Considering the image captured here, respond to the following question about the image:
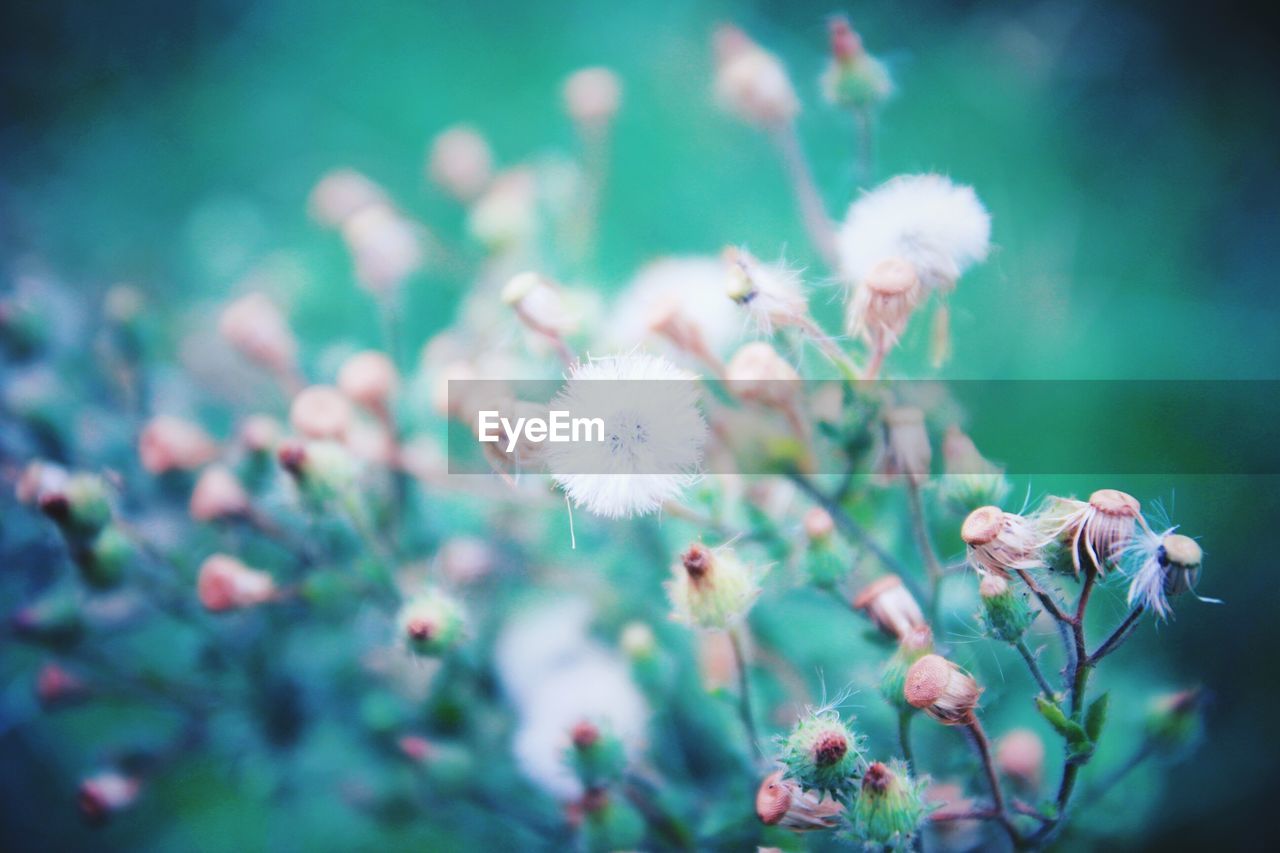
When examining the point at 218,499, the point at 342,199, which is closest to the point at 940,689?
the point at 218,499

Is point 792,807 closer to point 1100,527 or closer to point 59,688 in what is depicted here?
point 1100,527

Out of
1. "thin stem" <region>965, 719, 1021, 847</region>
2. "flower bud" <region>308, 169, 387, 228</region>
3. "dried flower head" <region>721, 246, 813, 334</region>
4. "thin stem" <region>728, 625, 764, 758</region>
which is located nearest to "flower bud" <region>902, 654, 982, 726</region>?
"thin stem" <region>965, 719, 1021, 847</region>

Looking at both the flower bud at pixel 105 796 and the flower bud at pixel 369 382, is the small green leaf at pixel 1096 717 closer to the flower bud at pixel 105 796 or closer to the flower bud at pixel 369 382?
the flower bud at pixel 369 382

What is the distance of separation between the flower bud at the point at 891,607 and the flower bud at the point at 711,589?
0.08 m

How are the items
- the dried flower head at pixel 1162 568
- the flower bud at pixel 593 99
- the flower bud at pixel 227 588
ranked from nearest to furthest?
the dried flower head at pixel 1162 568 < the flower bud at pixel 227 588 < the flower bud at pixel 593 99

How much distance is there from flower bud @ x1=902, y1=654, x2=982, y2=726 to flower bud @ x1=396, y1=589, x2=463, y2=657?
33cm

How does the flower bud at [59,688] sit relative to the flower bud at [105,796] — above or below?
above

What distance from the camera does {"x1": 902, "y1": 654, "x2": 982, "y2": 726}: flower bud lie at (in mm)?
427

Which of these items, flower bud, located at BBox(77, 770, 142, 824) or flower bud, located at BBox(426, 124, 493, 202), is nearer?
flower bud, located at BBox(77, 770, 142, 824)

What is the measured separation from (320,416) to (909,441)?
47cm

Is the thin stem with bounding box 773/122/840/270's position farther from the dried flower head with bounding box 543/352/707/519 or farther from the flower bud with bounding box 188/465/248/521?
the flower bud with bounding box 188/465/248/521

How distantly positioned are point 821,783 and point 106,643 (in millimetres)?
717

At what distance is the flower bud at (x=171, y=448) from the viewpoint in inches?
28.3

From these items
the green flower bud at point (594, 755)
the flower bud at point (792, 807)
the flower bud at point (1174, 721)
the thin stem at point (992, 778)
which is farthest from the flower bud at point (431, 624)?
the flower bud at point (1174, 721)
